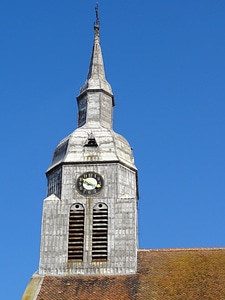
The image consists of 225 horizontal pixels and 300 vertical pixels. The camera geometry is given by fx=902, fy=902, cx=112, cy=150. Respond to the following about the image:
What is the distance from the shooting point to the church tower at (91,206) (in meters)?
44.8

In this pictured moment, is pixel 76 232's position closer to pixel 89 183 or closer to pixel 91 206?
pixel 91 206

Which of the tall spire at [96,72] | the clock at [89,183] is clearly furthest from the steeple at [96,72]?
the clock at [89,183]

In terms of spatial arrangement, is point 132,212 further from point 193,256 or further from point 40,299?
point 40,299

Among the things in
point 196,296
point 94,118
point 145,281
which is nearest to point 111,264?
point 145,281

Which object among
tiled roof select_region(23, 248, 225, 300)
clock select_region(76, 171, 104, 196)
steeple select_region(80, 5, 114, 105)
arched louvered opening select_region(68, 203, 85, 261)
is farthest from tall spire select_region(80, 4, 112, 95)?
tiled roof select_region(23, 248, 225, 300)

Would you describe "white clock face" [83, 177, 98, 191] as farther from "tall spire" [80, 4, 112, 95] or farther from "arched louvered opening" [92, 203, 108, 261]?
"tall spire" [80, 4, 112, 95]

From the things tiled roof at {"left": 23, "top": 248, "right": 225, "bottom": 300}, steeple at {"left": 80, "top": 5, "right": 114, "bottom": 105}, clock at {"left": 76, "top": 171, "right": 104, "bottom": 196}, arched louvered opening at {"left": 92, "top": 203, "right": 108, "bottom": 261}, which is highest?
steeple at {"left": 80, "top": 5, "right": 114, "bottom": 105}

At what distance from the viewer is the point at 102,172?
46.8 metres

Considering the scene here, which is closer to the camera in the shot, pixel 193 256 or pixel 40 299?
pixel 40 299

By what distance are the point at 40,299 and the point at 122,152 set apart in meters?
9.70

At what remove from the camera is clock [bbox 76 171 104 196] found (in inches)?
1827

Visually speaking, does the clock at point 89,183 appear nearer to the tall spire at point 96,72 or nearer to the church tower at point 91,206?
the church tower at point 91,206

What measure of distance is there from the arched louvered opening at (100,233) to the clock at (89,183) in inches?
34.2

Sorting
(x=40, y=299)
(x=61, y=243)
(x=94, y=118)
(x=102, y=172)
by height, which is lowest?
(x=40, y=299)
